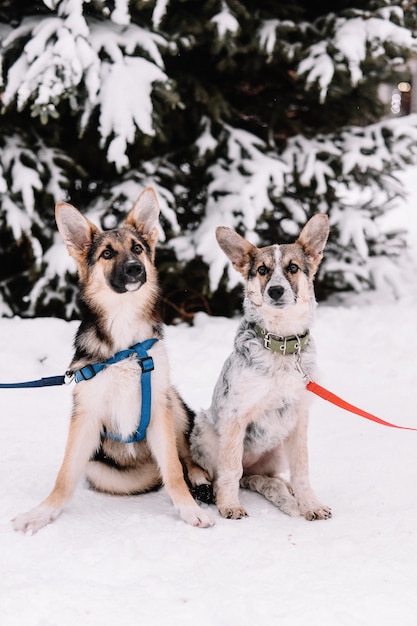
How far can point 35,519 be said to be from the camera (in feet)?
10.1

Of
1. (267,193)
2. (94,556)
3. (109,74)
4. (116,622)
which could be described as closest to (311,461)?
(94,556)

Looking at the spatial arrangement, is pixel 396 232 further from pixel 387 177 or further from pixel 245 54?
pixel 245 54

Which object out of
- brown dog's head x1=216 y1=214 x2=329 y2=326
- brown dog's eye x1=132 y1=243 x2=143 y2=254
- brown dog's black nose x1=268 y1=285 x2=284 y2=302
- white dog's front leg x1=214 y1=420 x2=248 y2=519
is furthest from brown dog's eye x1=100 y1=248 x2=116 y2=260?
white dog's front leg x1=214 y1=420 x2=248 y2=519

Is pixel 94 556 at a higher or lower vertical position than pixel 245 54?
lower

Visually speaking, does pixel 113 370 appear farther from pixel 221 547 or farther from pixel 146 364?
pixel 221 547

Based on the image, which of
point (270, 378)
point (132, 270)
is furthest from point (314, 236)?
point (132, 270)

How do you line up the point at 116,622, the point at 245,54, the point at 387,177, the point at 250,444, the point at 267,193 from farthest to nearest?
the point at 387,177 → the point at 245,54 → the point at 267,193 → the point at 250,444 → the point at 116,622

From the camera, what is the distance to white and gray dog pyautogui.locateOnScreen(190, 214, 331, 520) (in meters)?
3.30

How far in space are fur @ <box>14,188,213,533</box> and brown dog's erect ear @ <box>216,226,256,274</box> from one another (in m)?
0.44

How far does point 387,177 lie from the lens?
7.37m

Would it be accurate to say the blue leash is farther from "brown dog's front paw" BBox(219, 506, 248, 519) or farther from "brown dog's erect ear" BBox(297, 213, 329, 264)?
"brown dog's erect ear" BBox(297, 213, 329, 264)

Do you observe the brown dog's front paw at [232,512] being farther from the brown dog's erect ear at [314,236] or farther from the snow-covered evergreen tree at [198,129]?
the snow-covered evergreen tree at [198,129]

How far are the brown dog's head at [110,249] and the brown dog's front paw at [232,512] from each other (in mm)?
1249

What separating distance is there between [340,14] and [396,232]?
2583 millimetres
